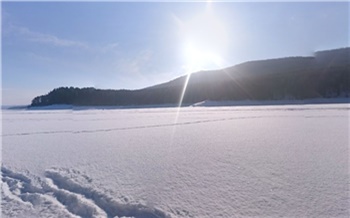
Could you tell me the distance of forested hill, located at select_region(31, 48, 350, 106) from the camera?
3106 centimetres

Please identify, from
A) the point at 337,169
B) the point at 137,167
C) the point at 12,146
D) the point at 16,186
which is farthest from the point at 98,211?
the point at 12,146

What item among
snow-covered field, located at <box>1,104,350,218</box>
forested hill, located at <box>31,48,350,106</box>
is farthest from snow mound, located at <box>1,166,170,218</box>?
forested hill, located at <box>31,48,350,106</box>

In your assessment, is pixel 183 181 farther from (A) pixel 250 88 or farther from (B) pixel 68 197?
(A) pixel 250 88

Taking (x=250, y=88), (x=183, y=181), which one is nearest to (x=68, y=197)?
(x=183, y=181)

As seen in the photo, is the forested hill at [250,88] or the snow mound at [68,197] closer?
the snow mound at [68,197]

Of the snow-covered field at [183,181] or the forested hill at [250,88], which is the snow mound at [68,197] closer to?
the snow-covered field at [183,181]

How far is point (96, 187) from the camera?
300 cm

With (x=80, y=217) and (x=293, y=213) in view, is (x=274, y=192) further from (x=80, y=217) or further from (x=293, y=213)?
(x=80, y=217)

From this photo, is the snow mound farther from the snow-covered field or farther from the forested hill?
Result: the forested hill

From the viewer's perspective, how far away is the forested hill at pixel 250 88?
31.1 metres

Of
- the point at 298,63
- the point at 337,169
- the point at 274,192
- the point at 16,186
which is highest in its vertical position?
the point at 298,63

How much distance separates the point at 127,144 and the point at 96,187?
2.62 metres

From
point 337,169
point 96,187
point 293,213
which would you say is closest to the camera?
point 293,213

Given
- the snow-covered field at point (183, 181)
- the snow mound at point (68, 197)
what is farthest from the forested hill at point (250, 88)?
the snow mound at point (68, 197)
